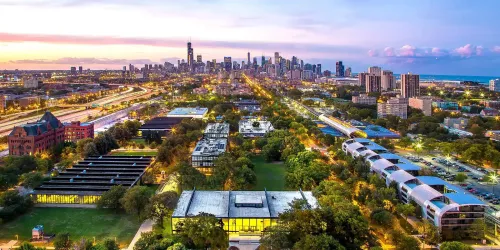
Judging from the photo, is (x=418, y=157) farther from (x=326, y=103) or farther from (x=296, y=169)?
(x=326, y=103)

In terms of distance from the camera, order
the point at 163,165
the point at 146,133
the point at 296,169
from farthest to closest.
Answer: the point at 146,133 < the point at 163,165 < the point at 296,169

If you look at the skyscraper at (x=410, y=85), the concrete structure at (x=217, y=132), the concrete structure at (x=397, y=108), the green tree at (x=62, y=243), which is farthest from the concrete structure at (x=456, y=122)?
the green tree at (x=62, y=243)

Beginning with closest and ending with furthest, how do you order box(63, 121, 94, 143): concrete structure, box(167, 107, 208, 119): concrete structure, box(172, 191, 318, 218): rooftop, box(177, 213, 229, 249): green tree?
1. box(177, 213, 229, 249): green tree
2. box(172, 191, 318, 218): rooftop
3. box(63, 121, 94, 143): concrete structure
4. box(167, 107, 208, 119): concrete structure

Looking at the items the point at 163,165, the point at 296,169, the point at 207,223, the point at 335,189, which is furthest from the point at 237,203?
the point at 163,165

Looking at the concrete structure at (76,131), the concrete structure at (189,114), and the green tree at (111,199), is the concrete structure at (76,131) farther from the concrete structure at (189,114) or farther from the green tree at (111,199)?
the green tree at (111,199)

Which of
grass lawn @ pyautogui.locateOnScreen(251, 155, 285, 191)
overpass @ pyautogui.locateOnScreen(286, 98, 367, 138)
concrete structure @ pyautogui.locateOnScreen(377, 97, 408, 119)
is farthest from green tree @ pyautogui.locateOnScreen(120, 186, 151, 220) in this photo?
concrete structure @ pyautogui.locateOnScreen(377, 97, 408, 119)

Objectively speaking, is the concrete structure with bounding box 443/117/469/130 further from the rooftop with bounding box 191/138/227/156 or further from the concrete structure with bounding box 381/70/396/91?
the concrete structure with bounding box 381/70/396/91
